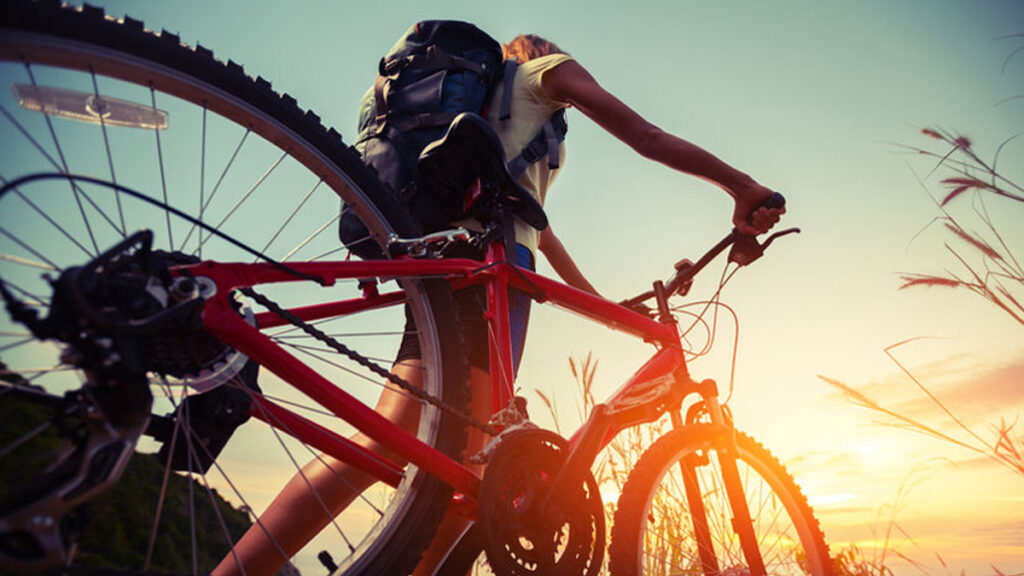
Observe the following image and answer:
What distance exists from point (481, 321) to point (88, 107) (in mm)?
1077

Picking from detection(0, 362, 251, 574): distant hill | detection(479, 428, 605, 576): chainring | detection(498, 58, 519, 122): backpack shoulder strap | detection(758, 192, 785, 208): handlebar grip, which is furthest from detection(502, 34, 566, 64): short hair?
detection(0, 362, 251, 574): distant hill

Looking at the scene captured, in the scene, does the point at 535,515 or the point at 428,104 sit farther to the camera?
the point at 428,104

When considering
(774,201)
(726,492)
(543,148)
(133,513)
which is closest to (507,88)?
(543,148)

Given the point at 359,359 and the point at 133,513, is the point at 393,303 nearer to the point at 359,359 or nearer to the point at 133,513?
the point at 359,359

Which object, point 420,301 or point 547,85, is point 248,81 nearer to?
point 420,301

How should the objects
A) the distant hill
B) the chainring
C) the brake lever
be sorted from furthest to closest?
1. the brake lever
2. the chainring
3. the distant hill

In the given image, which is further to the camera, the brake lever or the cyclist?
the brake lever

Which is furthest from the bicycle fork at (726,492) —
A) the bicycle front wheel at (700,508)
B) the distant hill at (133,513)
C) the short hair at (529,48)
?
the short hair at (529,48)

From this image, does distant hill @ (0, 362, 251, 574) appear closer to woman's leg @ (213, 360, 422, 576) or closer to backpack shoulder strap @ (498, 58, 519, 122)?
woman's leg @ (213, 360, 422, 576)

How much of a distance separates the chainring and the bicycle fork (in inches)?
12.5

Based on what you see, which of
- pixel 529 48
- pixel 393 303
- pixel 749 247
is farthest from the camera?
Answer: pixel 529 48

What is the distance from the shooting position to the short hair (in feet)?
7.15

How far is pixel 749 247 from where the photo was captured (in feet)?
5.83

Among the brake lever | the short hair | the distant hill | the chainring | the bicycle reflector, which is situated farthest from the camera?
the short hair
